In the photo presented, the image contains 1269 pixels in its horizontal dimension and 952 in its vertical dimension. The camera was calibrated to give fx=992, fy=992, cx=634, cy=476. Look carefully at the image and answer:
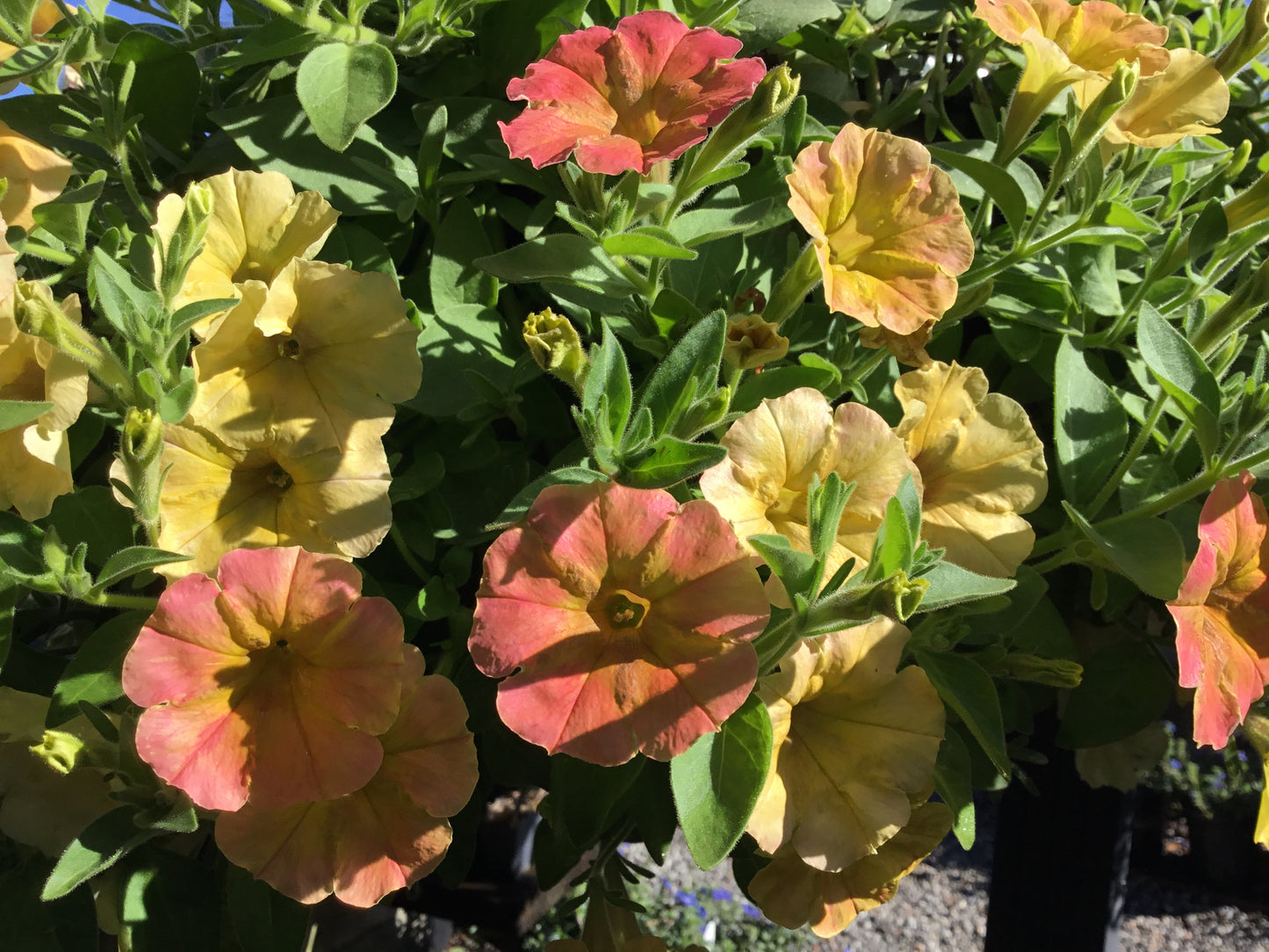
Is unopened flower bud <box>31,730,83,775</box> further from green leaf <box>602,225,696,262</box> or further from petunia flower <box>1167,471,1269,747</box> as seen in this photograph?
petunia flower <box>1167,471,1269,747</box>

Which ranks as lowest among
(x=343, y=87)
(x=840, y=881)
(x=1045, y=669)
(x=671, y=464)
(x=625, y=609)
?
(x=840, y=881)

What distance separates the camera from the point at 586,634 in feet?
1.97

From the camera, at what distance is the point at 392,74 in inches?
29.0

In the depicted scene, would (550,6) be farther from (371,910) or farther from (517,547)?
(371,910)

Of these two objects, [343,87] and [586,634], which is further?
[343,87]

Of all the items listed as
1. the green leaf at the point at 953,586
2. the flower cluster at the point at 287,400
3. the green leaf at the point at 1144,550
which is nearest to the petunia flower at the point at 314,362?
the flower cluster at the point at 287,400

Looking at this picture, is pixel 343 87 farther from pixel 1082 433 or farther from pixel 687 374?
pixel 1082 433

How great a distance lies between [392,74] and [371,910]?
1.49 meters

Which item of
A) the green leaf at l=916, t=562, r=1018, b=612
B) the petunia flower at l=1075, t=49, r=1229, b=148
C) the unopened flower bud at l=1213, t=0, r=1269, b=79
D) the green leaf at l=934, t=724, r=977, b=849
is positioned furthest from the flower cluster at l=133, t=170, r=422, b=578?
the unopened flower bud at l=1213, t=0, r=1269, b=79

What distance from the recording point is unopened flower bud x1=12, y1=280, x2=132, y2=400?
1.87 ft

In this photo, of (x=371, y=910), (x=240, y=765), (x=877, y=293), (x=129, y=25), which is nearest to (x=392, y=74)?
(x=129, y=25)

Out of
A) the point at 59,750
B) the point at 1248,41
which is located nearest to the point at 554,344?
the point at 59,750

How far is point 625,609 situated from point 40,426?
1.23ft

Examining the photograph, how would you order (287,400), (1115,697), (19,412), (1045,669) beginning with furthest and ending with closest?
1. (1115,697)
2. (1045,669)
3. (287,400)
4. (19,412)
